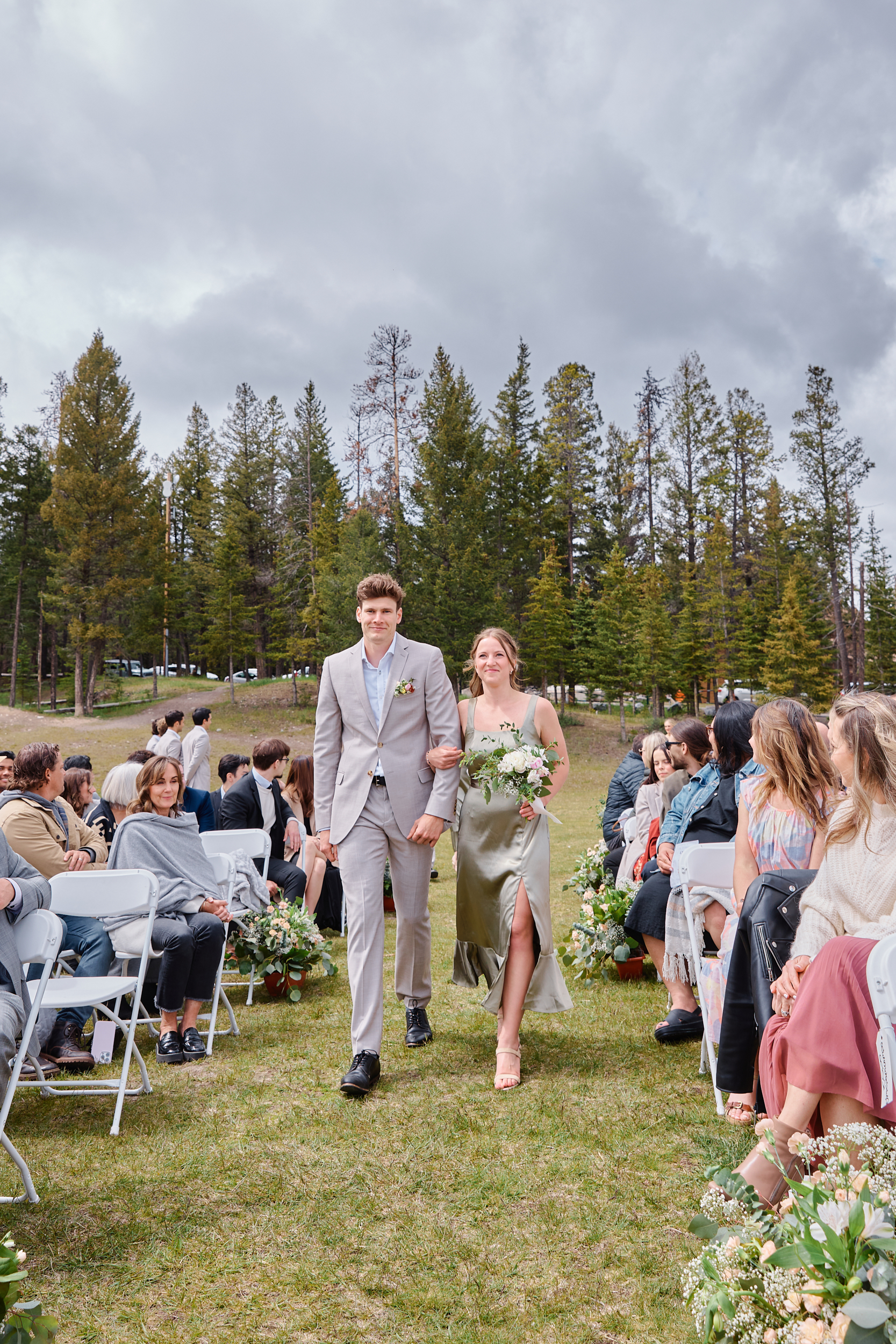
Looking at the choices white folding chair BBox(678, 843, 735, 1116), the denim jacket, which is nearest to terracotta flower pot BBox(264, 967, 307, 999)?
the denim jacket

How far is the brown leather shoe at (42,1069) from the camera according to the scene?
14.1 ft

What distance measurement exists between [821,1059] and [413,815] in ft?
7.40

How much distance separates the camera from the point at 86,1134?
11.8ft

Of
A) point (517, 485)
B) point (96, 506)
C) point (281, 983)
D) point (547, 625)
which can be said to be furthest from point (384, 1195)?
point (517, 485)

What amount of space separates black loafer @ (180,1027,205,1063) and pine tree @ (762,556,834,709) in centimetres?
3330

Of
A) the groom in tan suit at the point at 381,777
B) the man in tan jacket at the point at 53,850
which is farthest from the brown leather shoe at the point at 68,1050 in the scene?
the groom in tan suit at the point at 381,777

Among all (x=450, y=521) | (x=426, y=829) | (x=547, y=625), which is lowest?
(x=426, y=829)

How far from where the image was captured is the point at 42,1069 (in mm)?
4234

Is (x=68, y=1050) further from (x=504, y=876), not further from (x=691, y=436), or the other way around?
(x=691, y=436)

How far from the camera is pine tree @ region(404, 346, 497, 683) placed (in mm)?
32094

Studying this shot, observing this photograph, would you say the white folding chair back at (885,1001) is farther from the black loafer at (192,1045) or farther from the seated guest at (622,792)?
the seated guest at (622,792)

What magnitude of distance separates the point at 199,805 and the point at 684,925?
16.4 feet

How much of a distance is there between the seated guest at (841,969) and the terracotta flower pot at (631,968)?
126 inches

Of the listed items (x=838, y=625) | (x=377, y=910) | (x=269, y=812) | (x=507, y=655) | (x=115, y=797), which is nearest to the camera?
(x=377, y=910)
